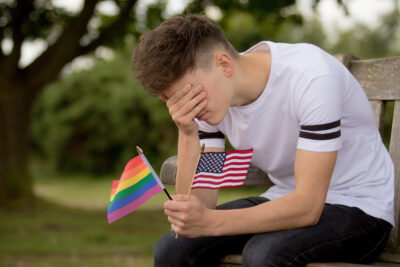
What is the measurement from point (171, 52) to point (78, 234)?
4862 mm

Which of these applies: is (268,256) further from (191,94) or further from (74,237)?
(74,237)

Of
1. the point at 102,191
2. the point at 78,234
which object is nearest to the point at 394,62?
the point at 78,234

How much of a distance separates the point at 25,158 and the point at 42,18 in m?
2.31

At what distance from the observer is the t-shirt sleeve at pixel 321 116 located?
65.4 inches

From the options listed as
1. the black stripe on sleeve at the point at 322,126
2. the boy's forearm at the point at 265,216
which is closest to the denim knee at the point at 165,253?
the boy's forearm at the point at 265,216

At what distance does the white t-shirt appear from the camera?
1803mm

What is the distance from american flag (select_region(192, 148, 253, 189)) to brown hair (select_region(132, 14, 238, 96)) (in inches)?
12.5

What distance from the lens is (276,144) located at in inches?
75.9

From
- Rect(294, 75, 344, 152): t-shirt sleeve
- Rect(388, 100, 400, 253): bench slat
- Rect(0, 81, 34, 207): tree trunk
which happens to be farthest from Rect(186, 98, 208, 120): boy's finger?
Rect(0, 81, 34, 207): tree trunk

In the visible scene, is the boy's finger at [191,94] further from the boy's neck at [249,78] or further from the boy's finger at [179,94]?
the boy's neck at [249,78]

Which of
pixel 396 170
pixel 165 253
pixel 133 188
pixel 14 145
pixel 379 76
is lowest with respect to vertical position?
pixel 14 145

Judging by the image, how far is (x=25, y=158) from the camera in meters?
8.67

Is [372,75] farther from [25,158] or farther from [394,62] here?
[25,158]

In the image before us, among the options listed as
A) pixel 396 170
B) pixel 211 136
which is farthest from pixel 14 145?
pixel 396 170
